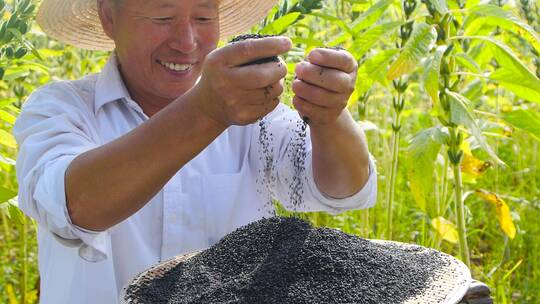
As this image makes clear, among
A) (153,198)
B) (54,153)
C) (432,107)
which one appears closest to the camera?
(54,153)

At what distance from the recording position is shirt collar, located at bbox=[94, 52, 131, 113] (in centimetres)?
195

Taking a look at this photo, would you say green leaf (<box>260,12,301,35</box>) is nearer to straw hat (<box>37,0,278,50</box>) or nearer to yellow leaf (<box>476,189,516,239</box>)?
straw hat (<box>37,0,278,50</box>)

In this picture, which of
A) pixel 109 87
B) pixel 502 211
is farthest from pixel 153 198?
pixel 502 211

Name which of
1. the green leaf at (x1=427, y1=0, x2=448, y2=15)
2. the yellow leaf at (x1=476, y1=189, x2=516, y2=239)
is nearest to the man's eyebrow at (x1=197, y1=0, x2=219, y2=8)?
the green leaf at (x1=427, y1=0, x2=448, y2=15)

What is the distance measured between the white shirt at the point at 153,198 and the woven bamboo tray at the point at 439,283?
0.16 meters

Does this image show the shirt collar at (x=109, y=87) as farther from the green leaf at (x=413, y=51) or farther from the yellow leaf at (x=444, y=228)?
the yellow leaf at (x=444, y=228)

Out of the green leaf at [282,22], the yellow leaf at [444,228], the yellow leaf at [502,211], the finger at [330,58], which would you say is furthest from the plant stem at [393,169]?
the finger at [330,58]

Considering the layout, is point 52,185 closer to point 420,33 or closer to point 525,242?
point 420,33

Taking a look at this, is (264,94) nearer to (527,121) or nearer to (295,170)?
(295,170)

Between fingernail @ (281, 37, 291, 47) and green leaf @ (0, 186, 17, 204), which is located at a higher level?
fingernail @ (281, 37, 291, 47)

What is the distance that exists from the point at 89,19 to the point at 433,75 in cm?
90

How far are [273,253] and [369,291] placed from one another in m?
0.22

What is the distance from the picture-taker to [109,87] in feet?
6.46

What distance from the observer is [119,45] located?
1942 mm
